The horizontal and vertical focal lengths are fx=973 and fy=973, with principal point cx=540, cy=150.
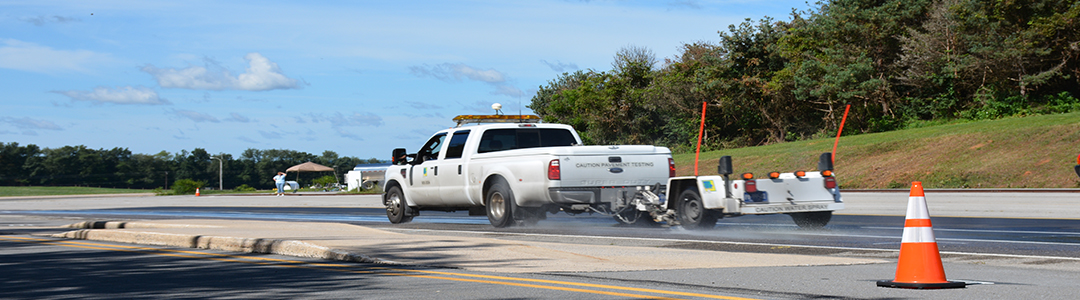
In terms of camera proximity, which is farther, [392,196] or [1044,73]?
[1044,73]

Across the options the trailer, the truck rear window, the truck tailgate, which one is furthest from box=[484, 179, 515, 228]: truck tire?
the trailer

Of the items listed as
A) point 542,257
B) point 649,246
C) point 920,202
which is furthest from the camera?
point 649,246

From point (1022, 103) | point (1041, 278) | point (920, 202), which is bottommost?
point (1041, 278)

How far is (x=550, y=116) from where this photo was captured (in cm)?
8600

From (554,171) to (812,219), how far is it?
3742 mm

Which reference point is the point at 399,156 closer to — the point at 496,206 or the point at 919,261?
the point at 496,206

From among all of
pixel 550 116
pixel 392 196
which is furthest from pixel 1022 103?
pixel 550 116

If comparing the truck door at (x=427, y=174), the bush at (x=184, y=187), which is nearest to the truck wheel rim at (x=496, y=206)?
the truck door at (x=427, y=174)

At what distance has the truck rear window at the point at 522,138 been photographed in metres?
15.4

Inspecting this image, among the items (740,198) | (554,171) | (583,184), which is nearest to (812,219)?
(740,198)

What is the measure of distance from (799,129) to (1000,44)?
60.9 ft

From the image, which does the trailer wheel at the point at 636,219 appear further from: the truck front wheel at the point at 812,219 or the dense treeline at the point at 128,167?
the dense treeline at the point at 128,167

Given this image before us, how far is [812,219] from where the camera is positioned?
1384 centimetres

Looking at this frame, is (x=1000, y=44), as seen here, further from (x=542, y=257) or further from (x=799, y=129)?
(x=542, y=257)
